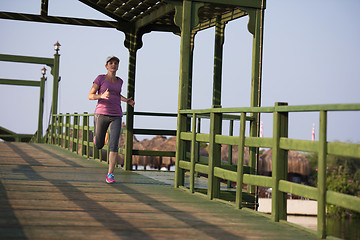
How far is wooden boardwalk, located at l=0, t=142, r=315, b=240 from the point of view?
4.53 meters

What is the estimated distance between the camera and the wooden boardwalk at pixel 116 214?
4.53 meters

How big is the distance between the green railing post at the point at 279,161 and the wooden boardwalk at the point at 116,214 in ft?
0.59

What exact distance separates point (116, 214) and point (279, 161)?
155 cm

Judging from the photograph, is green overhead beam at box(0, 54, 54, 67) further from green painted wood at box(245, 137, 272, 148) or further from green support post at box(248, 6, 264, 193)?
green painted wood at box(245, 137, 272, 148)

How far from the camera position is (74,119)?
17453 mm

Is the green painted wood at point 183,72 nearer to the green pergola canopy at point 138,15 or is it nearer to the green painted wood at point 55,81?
the green pergola canopy at point 138,15

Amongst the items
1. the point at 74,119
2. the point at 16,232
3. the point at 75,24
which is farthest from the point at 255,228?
the point at 74,119

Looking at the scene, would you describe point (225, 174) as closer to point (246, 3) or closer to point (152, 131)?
point (246, 3)

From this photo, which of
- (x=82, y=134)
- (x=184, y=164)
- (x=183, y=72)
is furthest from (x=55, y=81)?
(x=184, y=164)

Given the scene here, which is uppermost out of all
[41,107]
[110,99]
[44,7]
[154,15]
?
[44,7]

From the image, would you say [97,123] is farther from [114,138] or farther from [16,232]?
[16,232]

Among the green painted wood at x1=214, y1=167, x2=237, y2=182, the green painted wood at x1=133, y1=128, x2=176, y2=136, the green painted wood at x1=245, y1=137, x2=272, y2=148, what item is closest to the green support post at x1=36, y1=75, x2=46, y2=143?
the green painted wood at x1=133, y1=128, x2=176, y2=136

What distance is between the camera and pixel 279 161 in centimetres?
536

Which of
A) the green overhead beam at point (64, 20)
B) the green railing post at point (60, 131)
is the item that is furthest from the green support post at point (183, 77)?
the green railing post at point (60, 131)
